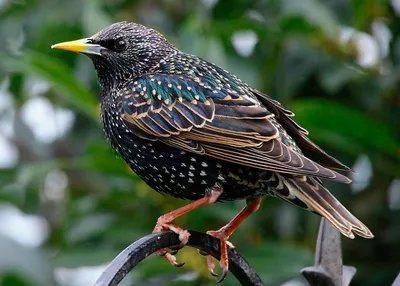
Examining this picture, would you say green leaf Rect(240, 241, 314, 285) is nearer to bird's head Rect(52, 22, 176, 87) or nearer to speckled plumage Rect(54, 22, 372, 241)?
speckled plumage Rect(54, 22, 372, 241)

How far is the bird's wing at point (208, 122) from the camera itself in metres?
3.48

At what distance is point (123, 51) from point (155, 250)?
3.68 feet

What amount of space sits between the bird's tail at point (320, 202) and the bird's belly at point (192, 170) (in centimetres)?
9

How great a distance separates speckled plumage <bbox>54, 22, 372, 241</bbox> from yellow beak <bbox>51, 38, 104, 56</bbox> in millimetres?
33

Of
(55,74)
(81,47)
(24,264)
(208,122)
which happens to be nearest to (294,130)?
(208,122)

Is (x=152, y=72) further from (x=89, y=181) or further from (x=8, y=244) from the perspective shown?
(x=89, y=181)

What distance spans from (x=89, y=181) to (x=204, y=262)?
1.47 meters

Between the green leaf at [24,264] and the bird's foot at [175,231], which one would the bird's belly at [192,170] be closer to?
the bird's foot at [175,231]

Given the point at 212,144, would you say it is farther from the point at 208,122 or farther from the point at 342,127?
the point at 342,127

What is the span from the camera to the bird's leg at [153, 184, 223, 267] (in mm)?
3288

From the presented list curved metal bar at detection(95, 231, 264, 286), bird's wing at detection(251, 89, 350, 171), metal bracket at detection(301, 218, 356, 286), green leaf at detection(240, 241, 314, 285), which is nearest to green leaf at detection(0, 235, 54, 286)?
green leaf at detection(240, 241, 314, 285)

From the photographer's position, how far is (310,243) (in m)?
4.92

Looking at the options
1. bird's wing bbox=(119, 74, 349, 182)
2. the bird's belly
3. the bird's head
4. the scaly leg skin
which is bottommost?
the scaly leg skin

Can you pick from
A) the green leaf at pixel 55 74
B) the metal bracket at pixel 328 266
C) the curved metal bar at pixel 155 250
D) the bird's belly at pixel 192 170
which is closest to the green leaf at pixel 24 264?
the green leaf at pixel 55 74
